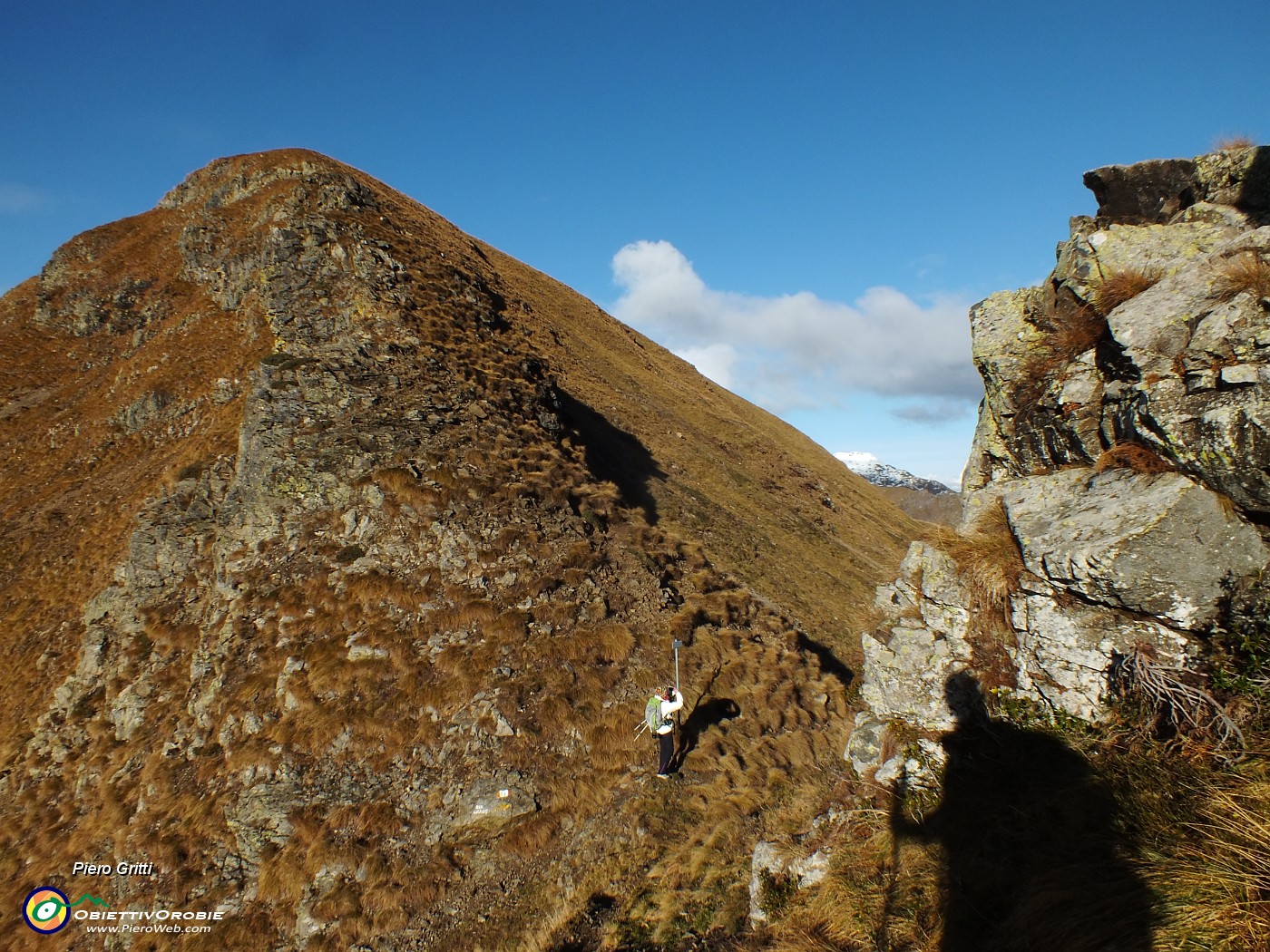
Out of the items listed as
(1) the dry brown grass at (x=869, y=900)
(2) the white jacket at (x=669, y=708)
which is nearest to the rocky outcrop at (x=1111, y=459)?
(1) the dry brown grass at (x=869, y=900)

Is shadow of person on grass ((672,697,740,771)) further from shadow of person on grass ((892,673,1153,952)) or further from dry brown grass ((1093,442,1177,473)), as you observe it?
dry brown grass ((1093,442,1177,473))

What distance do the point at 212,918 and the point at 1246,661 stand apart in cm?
1848

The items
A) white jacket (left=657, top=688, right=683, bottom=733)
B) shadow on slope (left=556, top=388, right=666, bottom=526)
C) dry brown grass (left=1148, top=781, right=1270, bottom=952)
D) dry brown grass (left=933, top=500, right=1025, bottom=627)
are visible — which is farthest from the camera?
shadow on slope (left=556, top=388, right=666, bottom=526)

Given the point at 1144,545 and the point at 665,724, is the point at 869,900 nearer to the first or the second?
the point at 1144,545

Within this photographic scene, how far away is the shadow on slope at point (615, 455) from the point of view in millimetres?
26406

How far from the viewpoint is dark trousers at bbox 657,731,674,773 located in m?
13.9

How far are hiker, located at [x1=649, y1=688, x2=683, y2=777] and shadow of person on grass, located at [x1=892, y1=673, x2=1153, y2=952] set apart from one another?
19.5 ft

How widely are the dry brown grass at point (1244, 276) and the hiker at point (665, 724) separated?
40.0 ft

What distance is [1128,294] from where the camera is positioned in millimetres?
8773

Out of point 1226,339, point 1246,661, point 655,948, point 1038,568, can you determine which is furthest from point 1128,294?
point 655,948

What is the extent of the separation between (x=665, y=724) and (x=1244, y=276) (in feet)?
43.6

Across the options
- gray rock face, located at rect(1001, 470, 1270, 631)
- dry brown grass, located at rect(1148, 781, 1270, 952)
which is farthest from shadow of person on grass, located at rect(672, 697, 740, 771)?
dry brown grass, located at rect(1148, 781, 1270, 952)

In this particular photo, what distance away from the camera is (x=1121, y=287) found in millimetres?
8891

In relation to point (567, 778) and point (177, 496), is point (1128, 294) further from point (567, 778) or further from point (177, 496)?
point (177, 496)
